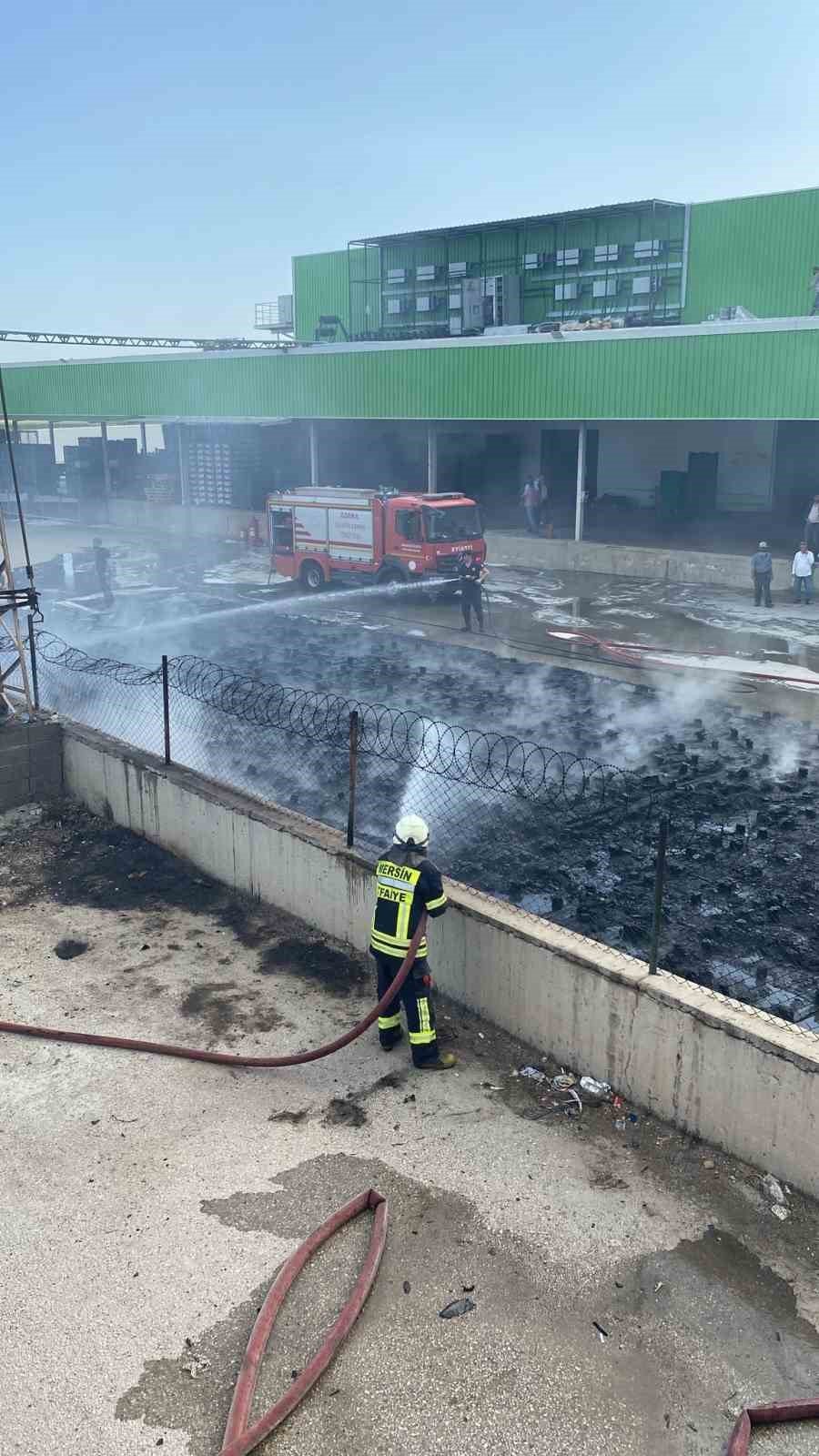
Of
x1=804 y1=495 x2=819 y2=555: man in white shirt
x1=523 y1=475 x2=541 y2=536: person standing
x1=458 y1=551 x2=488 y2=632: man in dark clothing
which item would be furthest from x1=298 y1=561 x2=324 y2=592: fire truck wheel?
x1=804 y1=495 x2=819 y2=555: man in white shirt

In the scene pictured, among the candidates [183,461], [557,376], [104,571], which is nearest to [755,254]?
[557,376]

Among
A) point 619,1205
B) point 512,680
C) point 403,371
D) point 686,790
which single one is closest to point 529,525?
point 403,371

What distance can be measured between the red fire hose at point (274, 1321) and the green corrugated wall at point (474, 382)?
21576 millimetres

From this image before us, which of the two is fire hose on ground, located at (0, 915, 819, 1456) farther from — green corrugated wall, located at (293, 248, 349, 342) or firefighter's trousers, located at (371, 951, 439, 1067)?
green corrugated wall, located at (293, 248, 349, 342)

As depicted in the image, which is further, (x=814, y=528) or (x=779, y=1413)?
(x=814, y=528)

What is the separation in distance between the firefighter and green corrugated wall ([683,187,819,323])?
99.4 ft

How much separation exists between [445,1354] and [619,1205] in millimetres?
1222

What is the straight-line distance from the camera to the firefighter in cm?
636

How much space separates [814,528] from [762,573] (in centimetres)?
345

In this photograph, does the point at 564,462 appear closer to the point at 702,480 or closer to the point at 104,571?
the point at 702,480

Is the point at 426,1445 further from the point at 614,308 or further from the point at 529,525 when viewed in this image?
the point at 614,308

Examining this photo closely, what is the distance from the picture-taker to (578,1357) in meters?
4.41

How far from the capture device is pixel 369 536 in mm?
22953

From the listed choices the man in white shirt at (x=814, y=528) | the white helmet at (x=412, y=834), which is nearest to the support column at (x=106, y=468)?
the man in white shirt at (x=814, y=528)
